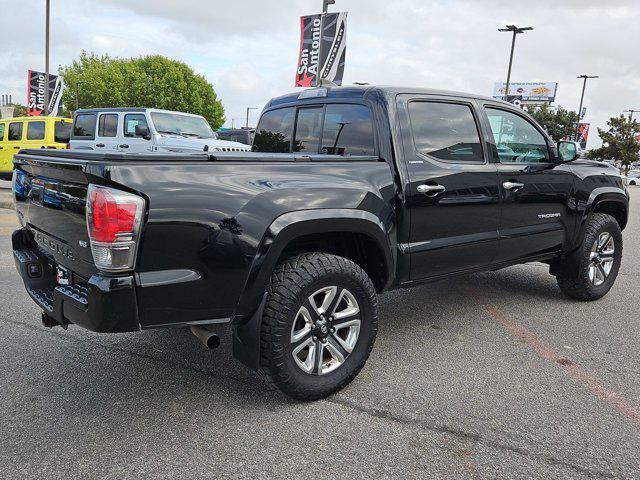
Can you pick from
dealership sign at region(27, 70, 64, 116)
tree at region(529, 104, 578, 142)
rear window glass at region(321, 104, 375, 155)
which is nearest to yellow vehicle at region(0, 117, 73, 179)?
dealership sign at region(27, 70, 64, 116)

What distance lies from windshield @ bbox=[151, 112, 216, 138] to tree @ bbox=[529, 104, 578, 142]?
146 feet

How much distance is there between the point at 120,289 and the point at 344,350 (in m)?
1.33

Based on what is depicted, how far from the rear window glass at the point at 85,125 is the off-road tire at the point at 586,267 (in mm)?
11576

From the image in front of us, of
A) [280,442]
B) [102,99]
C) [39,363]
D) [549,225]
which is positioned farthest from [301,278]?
[102,99]

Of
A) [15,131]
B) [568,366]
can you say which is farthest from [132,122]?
[568,366]

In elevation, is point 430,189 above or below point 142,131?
below

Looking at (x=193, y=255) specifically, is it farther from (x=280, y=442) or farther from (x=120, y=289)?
(x=280, y=442)

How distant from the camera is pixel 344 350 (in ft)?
10.2

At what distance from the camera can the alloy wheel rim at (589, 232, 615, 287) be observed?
5.07 meters

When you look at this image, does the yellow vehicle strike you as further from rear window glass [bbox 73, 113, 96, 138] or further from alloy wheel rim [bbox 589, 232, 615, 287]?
alloy wheel rim [bbox 589, 232, 615, 287]

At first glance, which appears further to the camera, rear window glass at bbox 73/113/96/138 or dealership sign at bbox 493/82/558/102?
dealership sign at bbox 493/82/558/102

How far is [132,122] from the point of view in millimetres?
12375

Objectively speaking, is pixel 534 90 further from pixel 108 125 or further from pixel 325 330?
pixel 325 330

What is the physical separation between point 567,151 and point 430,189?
69.5 inches
